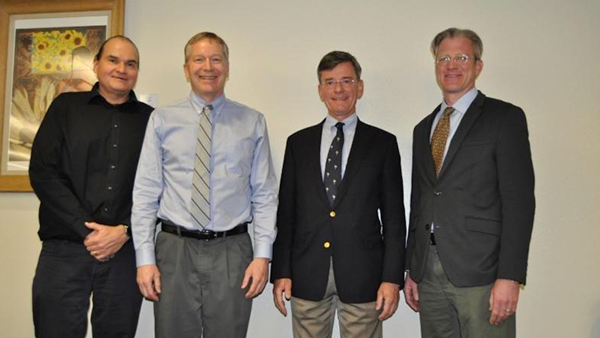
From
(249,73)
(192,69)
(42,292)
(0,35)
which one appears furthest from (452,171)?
(0,35)

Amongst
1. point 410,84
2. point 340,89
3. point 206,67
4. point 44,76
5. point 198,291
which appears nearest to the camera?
point 198,291

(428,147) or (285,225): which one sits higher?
(428,147)

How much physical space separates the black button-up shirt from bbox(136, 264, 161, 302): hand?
279mm

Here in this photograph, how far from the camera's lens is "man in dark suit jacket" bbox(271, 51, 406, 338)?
1.95 meters

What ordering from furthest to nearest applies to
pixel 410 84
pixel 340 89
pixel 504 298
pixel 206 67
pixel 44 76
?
pixel 44 76 < pixel 410 84 < pixel 340 89 < pixel 206 67 < pixel 504 298

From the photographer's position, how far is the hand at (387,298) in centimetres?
191

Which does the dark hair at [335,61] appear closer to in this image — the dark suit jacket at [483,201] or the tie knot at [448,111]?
the tie knot at [448,111]

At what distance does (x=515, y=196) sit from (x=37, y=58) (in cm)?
268

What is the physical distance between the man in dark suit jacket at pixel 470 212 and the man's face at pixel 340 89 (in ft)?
1.30

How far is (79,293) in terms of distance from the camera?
198 cm

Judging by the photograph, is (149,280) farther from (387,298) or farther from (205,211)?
(387,298)

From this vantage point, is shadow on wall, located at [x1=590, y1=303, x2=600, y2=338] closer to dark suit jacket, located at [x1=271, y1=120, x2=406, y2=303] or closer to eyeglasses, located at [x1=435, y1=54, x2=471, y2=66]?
dark suit jacket, located at [x1=271, y1=120, x2=406, y2=303]

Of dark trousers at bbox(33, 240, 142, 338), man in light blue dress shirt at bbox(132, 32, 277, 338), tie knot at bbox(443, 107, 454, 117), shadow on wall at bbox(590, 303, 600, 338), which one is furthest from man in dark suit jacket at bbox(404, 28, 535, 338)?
dark trousers at bbox(33, 240, 142, 338)

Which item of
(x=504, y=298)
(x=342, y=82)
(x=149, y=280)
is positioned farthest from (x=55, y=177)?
(x=504, y=298)
